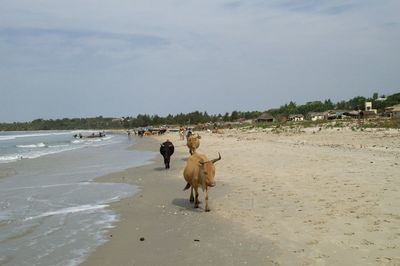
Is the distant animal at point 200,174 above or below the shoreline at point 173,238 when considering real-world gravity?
above

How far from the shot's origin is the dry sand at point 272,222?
282 inches

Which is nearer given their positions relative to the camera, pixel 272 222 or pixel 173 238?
pixel 173 238

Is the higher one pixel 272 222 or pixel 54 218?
pixel 272 222

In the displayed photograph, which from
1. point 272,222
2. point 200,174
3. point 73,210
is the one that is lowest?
point 73,210

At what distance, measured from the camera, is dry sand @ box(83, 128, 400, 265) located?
716 centimetres

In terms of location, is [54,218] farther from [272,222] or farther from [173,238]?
[272,222]

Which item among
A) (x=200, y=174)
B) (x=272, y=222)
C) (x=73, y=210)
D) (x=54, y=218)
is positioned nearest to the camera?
(x=272, y=222)

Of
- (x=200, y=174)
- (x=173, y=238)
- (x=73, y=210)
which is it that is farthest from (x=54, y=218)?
(x=173, y=238)

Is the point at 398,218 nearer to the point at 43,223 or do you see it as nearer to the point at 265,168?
the point at 43,223

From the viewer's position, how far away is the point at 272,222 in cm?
926

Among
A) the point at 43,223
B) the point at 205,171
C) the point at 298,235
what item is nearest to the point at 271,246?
the point at 298,235

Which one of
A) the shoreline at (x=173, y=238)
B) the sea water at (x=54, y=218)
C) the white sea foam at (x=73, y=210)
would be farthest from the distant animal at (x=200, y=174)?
the white sea foam at (x=73, y=210)

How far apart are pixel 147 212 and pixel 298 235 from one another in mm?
4477

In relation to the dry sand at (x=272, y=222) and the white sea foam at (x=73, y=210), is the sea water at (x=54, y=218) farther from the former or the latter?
the dry sand at (x=272, y=222)
